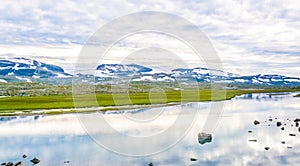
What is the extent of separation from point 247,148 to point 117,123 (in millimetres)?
18798

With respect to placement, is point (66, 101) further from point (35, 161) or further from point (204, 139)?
point (35, 161)

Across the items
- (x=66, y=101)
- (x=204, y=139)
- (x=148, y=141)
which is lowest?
(x=148, y=141)

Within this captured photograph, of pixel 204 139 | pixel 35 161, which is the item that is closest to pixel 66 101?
pixel 204 139

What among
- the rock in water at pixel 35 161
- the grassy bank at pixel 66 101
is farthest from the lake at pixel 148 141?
the grassy bank at pixel 66 101

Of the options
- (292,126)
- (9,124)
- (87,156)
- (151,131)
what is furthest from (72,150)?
(292,126)

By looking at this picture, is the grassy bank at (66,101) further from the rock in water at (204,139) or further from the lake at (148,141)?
the rock in water at (204,139)

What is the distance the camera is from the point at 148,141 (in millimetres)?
32844

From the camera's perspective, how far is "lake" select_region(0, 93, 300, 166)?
26047 millimetres

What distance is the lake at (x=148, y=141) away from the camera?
26.0 meters

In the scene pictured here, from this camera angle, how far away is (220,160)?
25.6 m

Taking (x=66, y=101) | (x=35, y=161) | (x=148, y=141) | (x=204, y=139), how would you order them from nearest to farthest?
(x=35, y=161)
(x=204, y=139)
(x=148, y=141)
(x=66, y=101)

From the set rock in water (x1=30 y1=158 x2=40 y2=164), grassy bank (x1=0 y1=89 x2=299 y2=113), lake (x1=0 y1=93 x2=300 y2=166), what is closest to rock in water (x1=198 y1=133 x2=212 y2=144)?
lake (x1=0 y1=93 x2=300 y2=166)

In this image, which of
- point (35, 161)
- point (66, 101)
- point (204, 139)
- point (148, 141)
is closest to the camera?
point (35, 161)

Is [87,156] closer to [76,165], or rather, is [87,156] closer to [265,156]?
[76,165]
